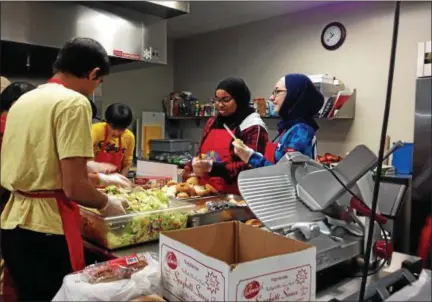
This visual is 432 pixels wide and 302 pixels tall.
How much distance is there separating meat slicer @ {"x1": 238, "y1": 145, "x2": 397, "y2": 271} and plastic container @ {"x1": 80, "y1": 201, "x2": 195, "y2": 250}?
16.2 inches

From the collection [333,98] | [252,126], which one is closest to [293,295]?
[252,126]

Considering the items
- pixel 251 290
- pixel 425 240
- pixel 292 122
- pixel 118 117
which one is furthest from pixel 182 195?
pixel 425 240

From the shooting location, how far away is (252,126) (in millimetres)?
2211

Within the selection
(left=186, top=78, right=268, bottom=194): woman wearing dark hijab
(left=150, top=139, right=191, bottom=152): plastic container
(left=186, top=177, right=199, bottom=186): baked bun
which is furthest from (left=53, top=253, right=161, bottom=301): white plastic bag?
(left=150, top=139, right=191, bottom=152): plastic container

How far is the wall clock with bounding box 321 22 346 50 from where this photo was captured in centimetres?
384

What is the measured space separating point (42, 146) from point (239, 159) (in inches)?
45.0

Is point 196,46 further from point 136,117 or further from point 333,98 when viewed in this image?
point 333,98

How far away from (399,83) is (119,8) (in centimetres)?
244

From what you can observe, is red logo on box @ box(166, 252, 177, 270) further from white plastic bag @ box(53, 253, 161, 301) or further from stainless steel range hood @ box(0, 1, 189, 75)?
stainless steel range hood @ box(0, 1, 189, 75)

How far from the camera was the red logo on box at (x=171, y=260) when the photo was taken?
0.87 metres

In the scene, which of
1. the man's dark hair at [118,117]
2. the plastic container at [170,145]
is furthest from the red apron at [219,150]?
the plastic container at [170,145]

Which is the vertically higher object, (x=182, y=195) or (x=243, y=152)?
(x=243, y=152)

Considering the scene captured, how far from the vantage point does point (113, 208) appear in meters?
1.31

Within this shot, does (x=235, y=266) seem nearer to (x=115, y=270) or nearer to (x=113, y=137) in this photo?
(x=115, y=270)
